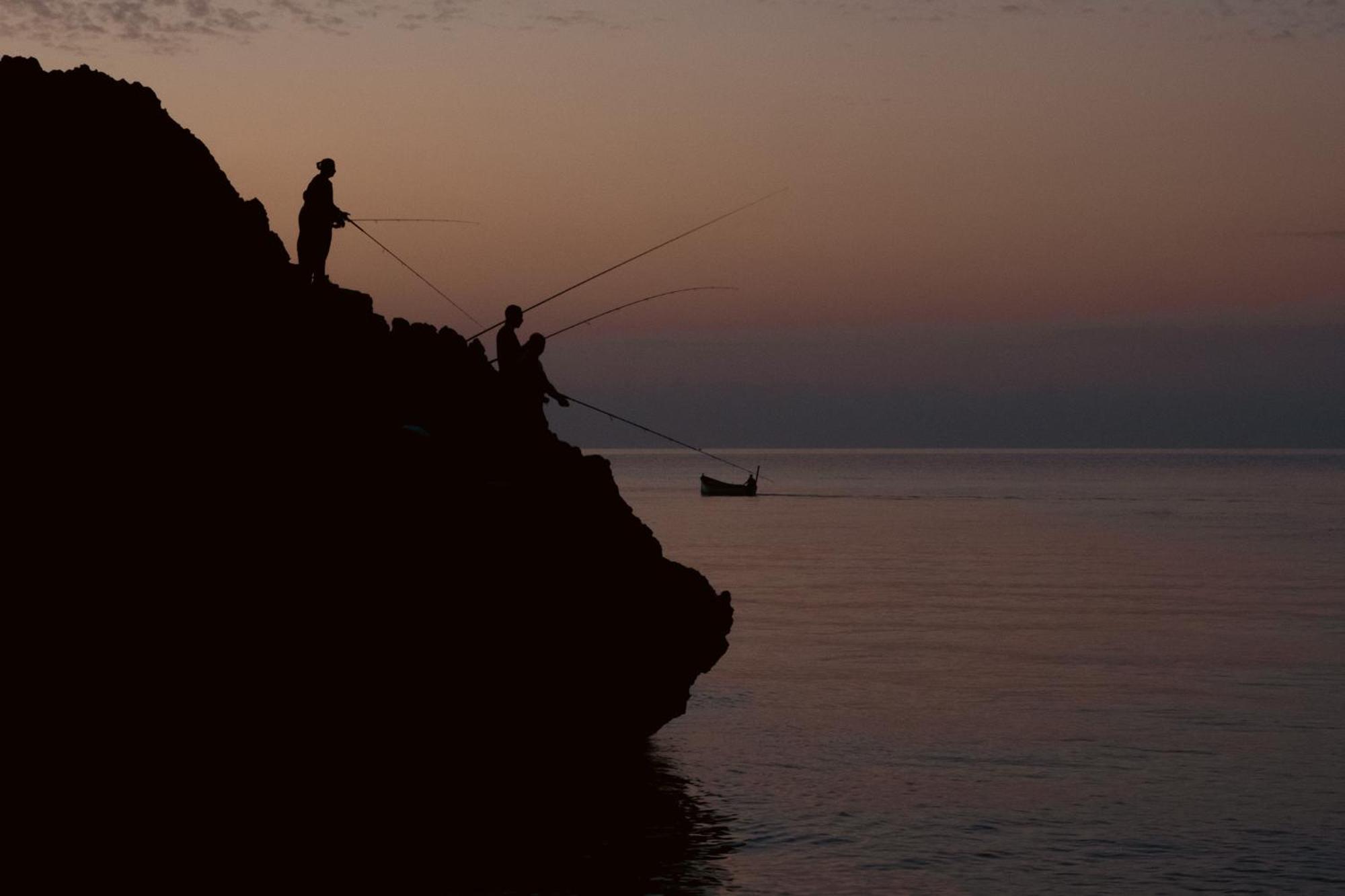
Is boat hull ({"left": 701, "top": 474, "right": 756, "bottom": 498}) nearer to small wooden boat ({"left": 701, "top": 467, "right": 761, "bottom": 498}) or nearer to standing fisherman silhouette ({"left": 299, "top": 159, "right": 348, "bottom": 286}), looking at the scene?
small wooden boat ({"left": 701, "top": 467, "right": 761, "bottom": 498})

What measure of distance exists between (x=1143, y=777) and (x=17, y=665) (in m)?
15.1

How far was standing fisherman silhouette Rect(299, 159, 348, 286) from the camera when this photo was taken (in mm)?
17969

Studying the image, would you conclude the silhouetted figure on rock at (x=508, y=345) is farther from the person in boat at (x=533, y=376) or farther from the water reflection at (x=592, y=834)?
the water reflection at (x=592, y=834)

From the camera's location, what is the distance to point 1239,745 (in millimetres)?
21984

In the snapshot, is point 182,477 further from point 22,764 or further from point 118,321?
point 22,764

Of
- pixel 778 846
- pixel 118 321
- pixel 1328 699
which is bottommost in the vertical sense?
pixel 778 846

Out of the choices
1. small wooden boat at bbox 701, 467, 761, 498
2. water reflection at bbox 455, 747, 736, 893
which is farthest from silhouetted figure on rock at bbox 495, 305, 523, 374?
small wooden boat at bbox 701, 467, 761, 498

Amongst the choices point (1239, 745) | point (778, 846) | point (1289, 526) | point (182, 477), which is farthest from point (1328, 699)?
point (1289, 526)

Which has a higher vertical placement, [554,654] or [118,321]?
[118,321]

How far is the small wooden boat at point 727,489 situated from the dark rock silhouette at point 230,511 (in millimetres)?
106293

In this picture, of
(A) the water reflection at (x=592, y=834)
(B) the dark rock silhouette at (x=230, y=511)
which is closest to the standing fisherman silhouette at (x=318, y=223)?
(B) the dark rock silhouette at (x=230, y=511)

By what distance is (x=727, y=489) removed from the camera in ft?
424

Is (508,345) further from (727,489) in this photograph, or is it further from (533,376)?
(727,489)

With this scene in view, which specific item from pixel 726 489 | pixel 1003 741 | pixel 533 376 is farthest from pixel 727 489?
pixel 533 376
